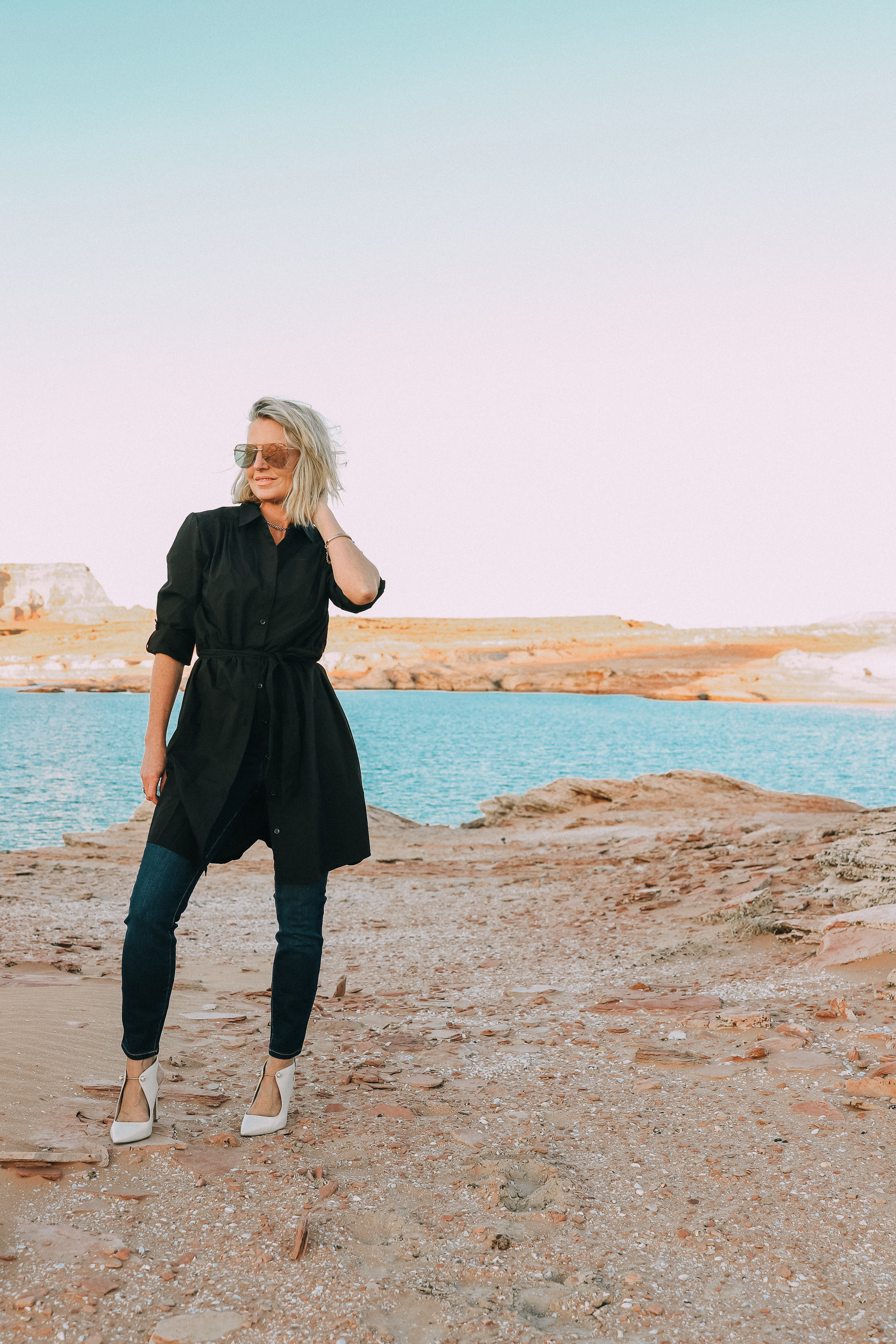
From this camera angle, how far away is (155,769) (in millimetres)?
2658

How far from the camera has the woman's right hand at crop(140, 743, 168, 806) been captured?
2.66m

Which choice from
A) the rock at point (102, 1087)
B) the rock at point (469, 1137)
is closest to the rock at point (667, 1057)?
the rock at point (469, 1137)

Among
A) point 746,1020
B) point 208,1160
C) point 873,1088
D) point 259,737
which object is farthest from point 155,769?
point 746,1020

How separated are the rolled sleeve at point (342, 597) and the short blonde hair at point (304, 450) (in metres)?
0.20

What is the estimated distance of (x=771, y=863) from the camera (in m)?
7.58

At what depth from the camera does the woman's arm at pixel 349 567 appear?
2682 mm

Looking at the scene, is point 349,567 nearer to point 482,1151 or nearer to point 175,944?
point 175,944

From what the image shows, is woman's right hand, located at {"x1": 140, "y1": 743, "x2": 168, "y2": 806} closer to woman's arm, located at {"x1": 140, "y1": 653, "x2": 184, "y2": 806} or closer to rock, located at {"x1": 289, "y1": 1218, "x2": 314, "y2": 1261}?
woman's arm, located at {"x1": 140, "y1": 653, "x2": 184, "y2": 806}

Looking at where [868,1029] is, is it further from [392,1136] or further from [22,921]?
[22,921]

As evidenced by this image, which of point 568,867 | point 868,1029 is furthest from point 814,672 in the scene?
point 868,1029

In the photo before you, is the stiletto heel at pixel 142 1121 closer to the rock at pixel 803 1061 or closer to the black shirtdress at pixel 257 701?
the black shirtdress at pixel 257 701

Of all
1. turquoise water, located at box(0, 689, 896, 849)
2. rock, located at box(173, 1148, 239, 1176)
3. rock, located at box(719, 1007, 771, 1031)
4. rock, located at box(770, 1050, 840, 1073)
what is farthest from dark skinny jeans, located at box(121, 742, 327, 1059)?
turquoise water, located at box(0, 689, 896, 849)

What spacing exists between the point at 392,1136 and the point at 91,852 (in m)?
10.1

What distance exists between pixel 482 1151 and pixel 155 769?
1462mm
